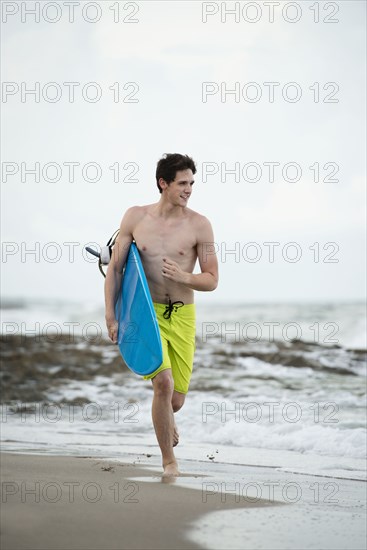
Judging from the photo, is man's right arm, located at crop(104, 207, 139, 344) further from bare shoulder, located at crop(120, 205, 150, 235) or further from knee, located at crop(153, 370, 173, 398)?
knee, located at crop(153, 370, 173, 398)

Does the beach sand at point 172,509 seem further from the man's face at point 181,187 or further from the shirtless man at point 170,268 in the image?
the man's face at point 181,187

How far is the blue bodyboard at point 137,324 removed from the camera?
5.54m

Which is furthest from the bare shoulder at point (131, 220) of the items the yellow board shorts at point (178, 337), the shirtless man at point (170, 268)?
the yellow board shorts at point (178, 337)

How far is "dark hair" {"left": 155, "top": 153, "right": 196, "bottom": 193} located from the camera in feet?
18.3

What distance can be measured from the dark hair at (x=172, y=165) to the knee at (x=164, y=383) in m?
1.18

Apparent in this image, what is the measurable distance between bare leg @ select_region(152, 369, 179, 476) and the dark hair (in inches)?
46.8

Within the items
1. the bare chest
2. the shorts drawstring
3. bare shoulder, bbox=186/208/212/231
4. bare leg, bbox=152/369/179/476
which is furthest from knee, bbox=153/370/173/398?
bare shoulder, bbox=186/208/212/231

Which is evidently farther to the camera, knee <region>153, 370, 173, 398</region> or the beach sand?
knee <region>153, 370, 173, 398</region>

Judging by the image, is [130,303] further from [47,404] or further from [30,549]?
[47,404]

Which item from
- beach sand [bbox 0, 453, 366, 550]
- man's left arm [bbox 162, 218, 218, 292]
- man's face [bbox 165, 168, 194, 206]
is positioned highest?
man's face [bbox 165, 168, 194, 206]

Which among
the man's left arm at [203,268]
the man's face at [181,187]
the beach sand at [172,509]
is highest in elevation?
the man's face at [181,187]

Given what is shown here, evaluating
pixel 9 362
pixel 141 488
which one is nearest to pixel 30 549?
pixel 141 488

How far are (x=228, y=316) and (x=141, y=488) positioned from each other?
27.0 m

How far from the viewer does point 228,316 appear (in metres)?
32.0
